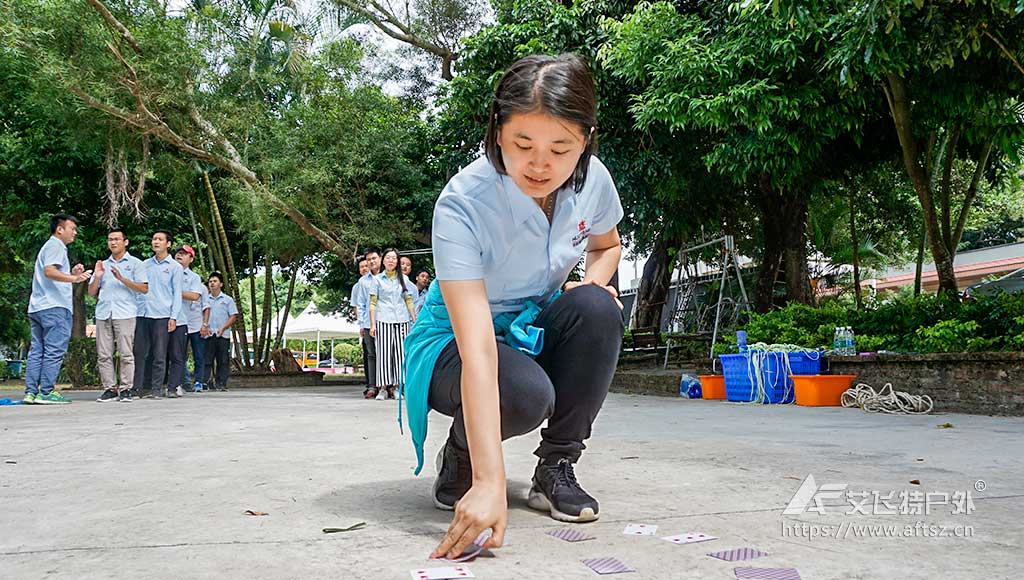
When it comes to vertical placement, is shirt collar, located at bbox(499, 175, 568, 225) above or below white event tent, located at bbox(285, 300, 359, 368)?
below

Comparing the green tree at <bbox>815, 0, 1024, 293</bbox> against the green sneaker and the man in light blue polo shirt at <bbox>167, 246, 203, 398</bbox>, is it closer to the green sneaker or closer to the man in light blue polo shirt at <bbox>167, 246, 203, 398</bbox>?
the man in light blue polo shirt at <bbox>167, 246, 203, 398</bbox>

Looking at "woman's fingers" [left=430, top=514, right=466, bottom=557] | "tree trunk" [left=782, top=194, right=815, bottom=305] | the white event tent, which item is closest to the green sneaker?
"woman's fingers" [left=430, top=514, right=466, bottom=557]

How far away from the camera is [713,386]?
8406 millimetres

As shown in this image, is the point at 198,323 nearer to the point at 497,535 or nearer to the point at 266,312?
the point at 266,312

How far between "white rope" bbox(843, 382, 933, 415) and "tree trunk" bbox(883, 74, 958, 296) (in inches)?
65.2

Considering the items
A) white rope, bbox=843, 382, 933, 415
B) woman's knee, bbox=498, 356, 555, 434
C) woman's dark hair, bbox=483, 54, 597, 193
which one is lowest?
white rope, bbox=843, 382, 933, 415

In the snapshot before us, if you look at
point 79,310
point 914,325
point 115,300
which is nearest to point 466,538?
point 914,325

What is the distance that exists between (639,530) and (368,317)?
7253 millimetres

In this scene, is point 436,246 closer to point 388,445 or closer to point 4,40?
point 388,445

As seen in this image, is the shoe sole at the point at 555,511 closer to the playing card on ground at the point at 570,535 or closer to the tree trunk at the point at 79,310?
the playing card on ground at the point at 570,535

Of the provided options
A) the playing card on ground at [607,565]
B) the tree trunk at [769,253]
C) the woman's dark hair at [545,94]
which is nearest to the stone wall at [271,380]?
the tree trunk at [769,253]

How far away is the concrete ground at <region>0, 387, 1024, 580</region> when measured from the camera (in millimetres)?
1542

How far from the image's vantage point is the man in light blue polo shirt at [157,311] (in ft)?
25.4

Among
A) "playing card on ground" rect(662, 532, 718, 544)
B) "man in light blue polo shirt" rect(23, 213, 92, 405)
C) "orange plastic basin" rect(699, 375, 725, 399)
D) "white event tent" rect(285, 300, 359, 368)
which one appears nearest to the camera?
"playing card on ground" rect(662, 532, 718, 544)
